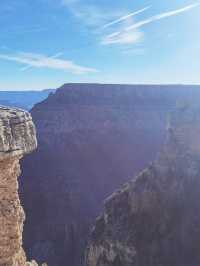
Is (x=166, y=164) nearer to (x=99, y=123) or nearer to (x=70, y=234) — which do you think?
(x=70, y=234)

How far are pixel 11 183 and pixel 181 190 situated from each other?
2639 cm

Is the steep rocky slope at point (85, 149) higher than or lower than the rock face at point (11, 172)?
lower

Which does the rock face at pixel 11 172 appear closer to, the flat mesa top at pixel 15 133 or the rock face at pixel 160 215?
the flat mesa top at pixel 15 133

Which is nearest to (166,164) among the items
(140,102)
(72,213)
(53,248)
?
(53,248)

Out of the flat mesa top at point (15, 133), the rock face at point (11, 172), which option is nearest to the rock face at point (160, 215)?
the rock face at point (11, 172)

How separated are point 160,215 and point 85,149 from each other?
43091mm

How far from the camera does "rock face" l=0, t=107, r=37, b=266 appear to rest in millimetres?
5340

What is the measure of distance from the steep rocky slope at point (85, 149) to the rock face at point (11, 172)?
157 ft

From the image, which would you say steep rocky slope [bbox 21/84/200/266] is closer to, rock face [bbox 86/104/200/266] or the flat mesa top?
rock face [bbox 86/104/200/266]

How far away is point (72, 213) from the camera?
194ft

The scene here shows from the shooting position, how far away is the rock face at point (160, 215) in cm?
2772

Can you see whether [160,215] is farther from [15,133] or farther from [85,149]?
[85,149]

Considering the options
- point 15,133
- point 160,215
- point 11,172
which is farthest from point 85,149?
point 15,133

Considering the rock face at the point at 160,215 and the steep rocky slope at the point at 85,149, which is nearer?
the rock face at the point at 160,215
